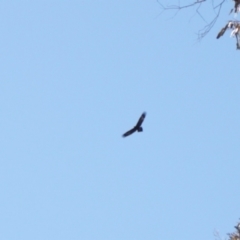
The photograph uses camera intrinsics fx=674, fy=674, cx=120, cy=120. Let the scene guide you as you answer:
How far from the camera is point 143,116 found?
926 cm

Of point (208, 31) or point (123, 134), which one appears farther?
point (123, 134)

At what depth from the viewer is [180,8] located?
7.55m

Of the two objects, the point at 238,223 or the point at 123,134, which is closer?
the point at 123,134

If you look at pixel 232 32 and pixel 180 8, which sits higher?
pixel 232 32

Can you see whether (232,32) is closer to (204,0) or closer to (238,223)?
(204,0)

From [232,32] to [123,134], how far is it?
345 cm

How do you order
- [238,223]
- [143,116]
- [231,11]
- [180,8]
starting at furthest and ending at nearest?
1. [238,223]
2. [231,11]
3. [143,116]
4. [180,8]

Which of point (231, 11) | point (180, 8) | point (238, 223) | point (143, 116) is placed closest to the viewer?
point (180, 8)

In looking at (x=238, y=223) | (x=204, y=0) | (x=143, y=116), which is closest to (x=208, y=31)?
(x=204, y=0)

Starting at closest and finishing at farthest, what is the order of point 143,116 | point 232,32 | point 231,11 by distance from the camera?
1. point 143,116
2. point 231,11
3. point 232,32

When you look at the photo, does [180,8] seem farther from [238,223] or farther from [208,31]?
[238,223]

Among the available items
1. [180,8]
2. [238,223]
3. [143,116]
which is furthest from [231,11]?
[238,223]

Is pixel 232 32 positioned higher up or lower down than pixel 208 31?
higher up

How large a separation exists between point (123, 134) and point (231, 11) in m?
2.69
